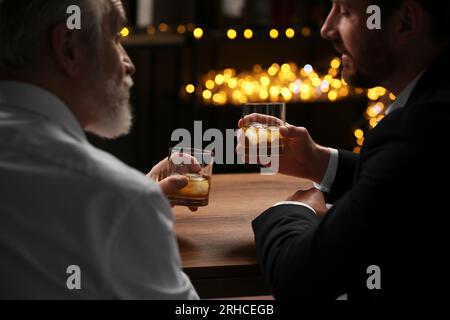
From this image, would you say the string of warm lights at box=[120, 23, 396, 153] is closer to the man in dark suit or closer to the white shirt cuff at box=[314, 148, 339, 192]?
the white shirt cuff at box=[314, 148, 339, 192]

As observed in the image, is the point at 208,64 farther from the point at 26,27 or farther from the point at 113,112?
the point at 26,27

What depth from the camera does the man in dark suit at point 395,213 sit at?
1143 mm

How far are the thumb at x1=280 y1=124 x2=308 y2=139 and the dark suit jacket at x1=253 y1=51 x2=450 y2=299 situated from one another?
1.50ft

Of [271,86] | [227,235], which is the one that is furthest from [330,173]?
[271,86]

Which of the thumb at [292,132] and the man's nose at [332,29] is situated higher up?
the man's nose at [332,29]

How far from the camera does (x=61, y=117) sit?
1.11m

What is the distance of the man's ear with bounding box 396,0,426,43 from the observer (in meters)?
1.30

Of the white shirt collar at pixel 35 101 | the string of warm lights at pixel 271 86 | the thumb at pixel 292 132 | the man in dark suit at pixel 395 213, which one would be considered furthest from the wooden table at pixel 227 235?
the string of warm lights at pixel 271 86

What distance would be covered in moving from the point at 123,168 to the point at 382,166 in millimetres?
443

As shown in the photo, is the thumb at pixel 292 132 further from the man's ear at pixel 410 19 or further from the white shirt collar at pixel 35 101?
the white shirt collar at pixel 35 101

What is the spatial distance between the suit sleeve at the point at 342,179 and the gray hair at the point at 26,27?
846 millimetres

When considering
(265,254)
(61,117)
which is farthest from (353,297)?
(61,117)

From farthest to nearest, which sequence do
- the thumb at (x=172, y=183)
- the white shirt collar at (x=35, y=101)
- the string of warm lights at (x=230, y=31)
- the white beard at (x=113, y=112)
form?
1. the string of warm lights at (x=230, y=31)
2. the thumb at (x=172, y=183)
3. the white beard at (x=113, y=112)
4. the white shirt collar at (x=35, y=101)

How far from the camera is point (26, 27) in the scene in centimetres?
112
